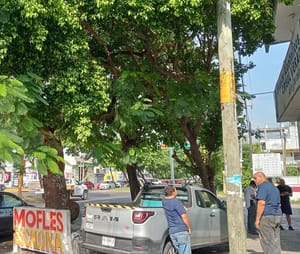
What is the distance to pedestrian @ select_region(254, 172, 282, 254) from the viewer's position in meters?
7.89

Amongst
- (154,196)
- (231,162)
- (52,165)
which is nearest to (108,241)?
(154,196)

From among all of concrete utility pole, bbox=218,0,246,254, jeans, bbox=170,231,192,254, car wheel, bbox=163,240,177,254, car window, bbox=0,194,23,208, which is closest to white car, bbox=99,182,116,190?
car window, bbox=0,194,23,208

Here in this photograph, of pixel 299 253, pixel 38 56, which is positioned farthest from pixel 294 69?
pixel 38 56

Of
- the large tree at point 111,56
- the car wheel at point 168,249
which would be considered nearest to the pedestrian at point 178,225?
the car wheel at point 168,249

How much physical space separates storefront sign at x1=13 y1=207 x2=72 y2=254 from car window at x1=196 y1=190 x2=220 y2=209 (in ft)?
9.89

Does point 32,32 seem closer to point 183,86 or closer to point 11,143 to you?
point 11,143

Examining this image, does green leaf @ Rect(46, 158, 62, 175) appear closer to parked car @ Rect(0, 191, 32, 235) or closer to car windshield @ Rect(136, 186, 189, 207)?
car windshield @ Rect(136, 186, 189, 207)

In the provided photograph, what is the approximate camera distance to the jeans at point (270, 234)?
7.89 metres

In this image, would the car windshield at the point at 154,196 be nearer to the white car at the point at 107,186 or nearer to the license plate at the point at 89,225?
the license plate at the point at 89,225

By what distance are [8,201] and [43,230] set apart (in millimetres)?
4100

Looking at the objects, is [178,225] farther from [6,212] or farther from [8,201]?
[8,201]

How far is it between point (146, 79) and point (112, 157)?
6.15 ft

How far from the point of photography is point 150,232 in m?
8.09

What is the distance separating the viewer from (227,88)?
5867 mm
